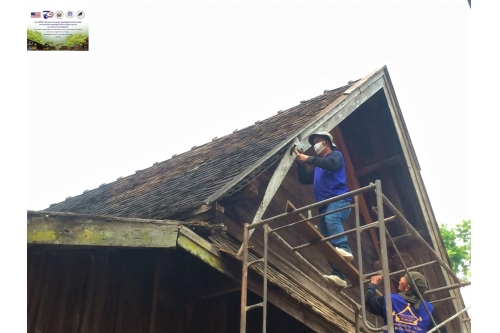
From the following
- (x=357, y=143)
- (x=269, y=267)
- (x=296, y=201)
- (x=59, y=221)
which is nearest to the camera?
(x=59, y=221)

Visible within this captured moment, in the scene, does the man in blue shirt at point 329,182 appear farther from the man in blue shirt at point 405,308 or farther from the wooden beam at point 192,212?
the wooden beam at point 192,212

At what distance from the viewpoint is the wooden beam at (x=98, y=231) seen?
14.0 feet

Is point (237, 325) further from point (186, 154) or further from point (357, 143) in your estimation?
point (186, 154)

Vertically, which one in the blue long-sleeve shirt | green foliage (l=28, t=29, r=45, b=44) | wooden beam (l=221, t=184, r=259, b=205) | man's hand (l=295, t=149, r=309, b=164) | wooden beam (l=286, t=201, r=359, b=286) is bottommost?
wooden beam (l=286, t=201, r=359, b=286)

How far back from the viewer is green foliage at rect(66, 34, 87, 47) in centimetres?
584

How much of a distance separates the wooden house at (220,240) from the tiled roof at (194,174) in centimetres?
3

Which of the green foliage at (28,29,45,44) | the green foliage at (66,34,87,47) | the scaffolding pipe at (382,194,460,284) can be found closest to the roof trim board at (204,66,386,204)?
the scaffolding pipe at (382,194,460,284)

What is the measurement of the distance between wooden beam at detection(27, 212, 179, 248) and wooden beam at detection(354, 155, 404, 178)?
4.06m

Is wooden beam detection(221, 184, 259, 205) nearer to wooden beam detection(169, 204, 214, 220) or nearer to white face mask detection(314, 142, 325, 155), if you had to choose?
wooden beam detection(169, 204, 214, 220)

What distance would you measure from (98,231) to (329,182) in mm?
2597

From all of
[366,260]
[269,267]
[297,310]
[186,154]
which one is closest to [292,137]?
[269,267]

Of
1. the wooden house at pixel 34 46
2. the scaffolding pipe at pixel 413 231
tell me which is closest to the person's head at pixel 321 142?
the scaffolding pipe at pixel 413 231

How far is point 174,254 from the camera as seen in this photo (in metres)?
5.59

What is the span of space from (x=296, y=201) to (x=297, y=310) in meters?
2.28
